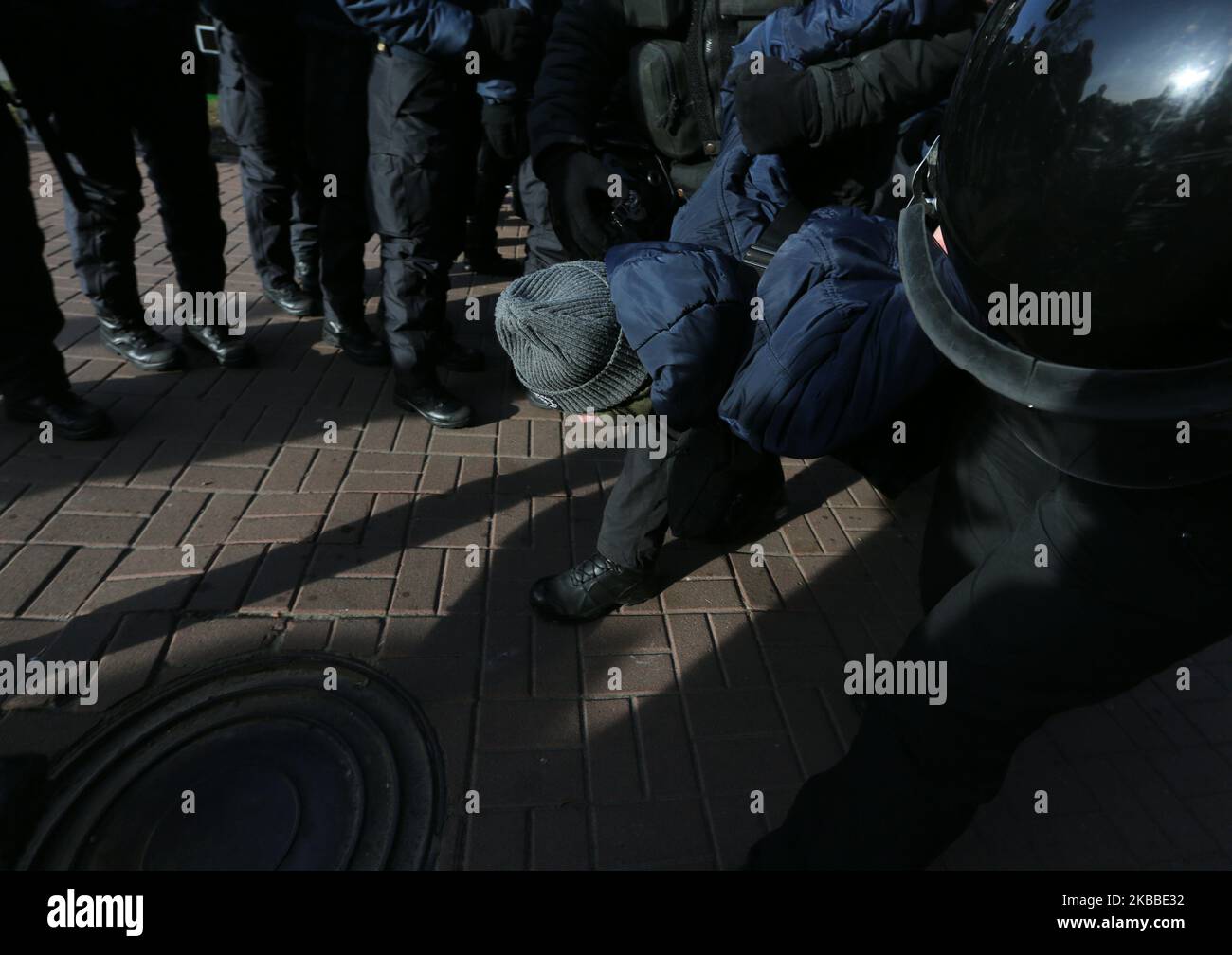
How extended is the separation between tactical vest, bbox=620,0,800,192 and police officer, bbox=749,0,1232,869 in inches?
50.9

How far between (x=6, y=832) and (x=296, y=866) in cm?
64

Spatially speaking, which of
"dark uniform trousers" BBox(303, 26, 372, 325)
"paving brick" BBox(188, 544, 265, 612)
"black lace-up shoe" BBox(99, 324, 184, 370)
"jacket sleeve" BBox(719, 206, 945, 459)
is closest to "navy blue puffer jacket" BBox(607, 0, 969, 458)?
"jacket sleeve" BBox(719, 206, 945, 459)

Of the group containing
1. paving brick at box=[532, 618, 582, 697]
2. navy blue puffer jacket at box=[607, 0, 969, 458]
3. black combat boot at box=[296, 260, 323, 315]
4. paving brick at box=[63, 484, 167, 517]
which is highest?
navy blue puffer jacket at box=[607, 0, 969, 458]

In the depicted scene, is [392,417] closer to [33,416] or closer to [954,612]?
[33,416]

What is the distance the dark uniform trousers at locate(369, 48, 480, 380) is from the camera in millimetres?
2826

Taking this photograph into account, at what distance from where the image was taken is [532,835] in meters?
1.78

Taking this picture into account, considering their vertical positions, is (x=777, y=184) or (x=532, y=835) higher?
(x=777, y=184)

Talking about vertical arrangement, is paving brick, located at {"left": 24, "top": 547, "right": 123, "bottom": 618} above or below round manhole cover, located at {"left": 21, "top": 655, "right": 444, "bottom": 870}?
above

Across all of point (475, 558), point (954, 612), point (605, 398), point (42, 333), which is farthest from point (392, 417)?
point (954, 612)

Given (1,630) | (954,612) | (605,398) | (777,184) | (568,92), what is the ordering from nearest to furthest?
(954,612), (605,398), (777,184), (1,630), (568,92)

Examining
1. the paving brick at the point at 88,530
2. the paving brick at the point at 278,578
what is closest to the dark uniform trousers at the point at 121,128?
the paving brick at the point at 88,530

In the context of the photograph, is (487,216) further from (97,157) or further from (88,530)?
(88,530)

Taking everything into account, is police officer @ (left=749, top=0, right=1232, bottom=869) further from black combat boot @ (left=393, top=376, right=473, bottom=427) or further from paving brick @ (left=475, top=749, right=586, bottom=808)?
black combat boot @ (left=393, top=376, right=473, bottom=427)

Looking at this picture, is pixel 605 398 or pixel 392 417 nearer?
pixel 605 398
